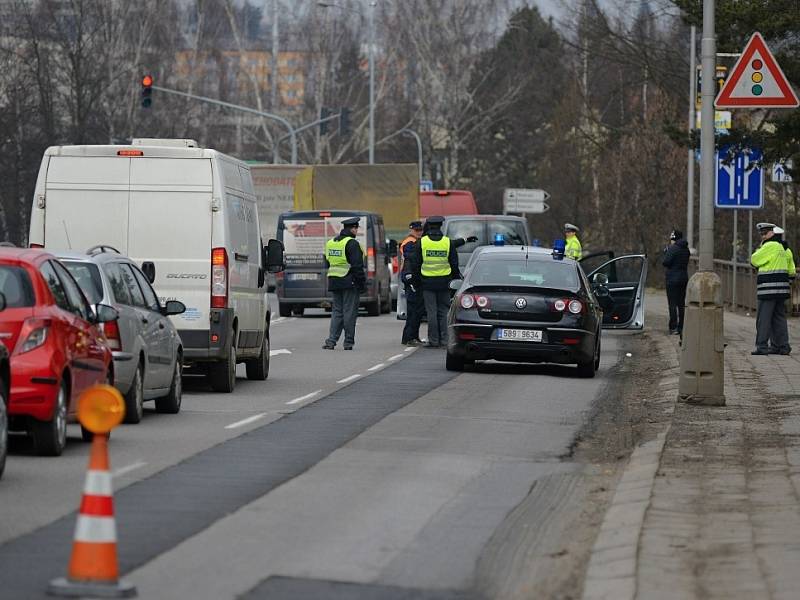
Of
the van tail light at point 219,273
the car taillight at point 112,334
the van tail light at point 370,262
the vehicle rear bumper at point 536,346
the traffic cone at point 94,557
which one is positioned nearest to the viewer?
the traffic cone at point 94,557

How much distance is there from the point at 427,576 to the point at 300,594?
2.58 ft

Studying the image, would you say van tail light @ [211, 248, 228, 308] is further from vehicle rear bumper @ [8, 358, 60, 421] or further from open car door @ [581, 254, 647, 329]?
open car door @ [581, 254, 647, 329]

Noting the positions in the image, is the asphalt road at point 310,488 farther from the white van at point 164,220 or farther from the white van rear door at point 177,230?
the white van rear door at point 177,230

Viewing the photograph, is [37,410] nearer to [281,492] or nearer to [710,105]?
[281,492]

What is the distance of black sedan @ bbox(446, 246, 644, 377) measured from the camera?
21.9 m

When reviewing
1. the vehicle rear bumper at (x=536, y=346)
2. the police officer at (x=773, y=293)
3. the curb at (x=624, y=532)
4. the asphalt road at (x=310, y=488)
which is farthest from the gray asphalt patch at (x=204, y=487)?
the police officer at (x=773, y=293)

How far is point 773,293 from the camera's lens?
2523 centimetres

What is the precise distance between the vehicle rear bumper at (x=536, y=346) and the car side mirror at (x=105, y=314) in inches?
323

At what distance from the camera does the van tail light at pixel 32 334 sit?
12695 millimetres

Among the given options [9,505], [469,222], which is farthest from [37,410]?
[469,222]

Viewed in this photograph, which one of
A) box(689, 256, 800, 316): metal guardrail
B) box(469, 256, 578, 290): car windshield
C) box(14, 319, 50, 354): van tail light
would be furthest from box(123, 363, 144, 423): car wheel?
box(689, 256, 800, 316): metal guardrail

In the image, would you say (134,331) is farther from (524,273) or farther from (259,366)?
(524,273)

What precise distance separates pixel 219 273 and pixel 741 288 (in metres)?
23.0

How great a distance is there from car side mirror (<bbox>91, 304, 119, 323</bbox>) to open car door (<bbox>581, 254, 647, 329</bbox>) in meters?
15.6
